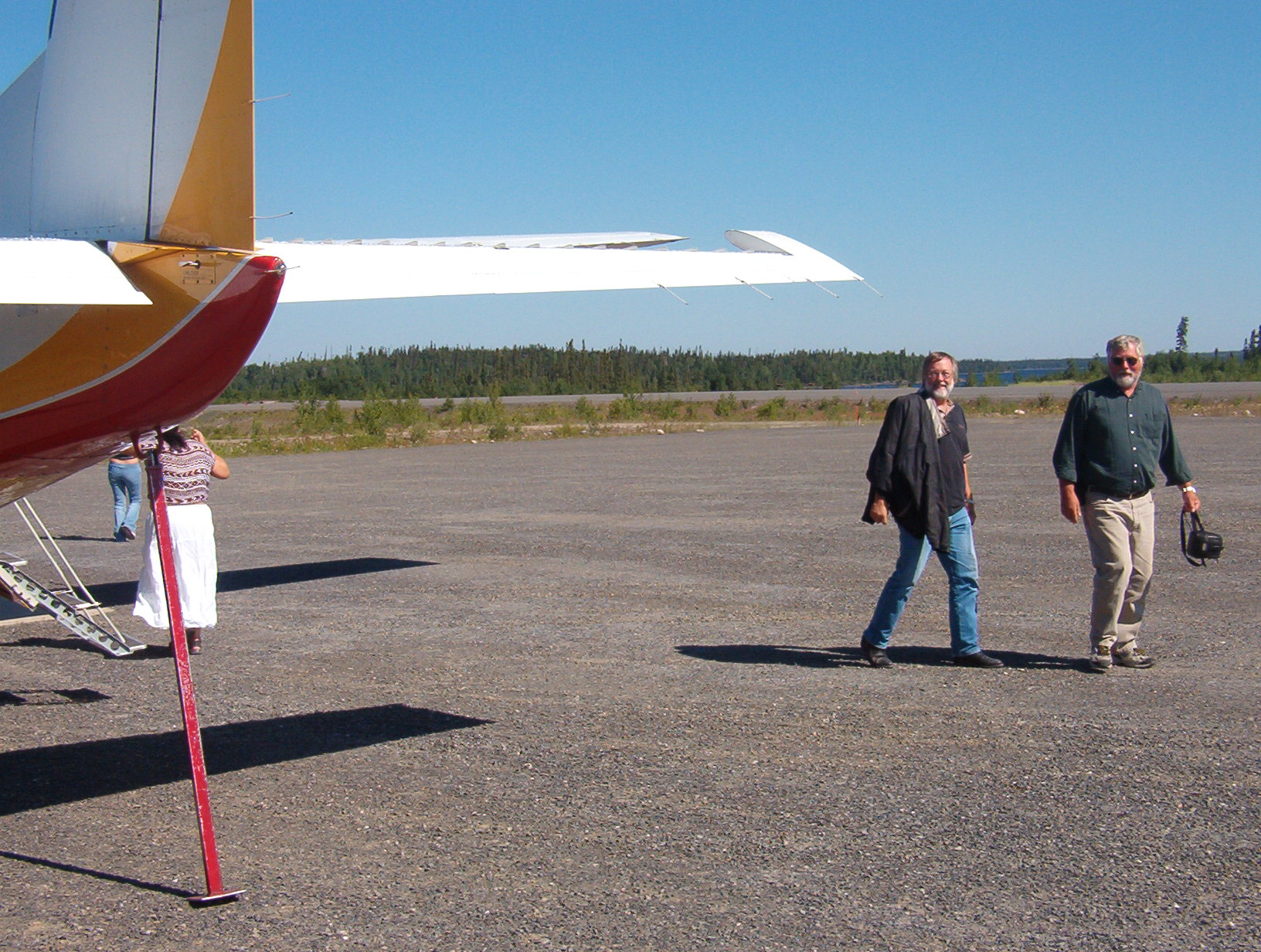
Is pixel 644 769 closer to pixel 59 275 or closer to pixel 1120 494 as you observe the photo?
pixel 59 275

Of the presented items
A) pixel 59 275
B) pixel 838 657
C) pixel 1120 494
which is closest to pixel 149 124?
pixel 59 275

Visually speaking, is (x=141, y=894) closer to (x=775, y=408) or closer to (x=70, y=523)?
(x=70, y=523)

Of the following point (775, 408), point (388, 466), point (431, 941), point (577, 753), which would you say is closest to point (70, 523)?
point (388, 466)

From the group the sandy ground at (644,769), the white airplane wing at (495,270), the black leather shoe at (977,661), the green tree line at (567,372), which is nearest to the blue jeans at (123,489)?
the sandy ground at (644,769)

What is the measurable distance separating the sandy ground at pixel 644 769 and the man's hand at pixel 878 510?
89 centimetres

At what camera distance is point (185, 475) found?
7.39 meters

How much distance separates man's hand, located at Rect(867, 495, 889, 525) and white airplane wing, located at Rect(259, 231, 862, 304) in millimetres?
1668

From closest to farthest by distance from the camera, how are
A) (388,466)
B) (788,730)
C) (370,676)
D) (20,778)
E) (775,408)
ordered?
(20,778)
(788,730)
(370,676)
(388,466)
(775,408)

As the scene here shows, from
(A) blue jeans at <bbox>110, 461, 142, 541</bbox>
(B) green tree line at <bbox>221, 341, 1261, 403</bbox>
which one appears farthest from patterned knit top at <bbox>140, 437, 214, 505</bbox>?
(B) green tree line at <bbox>221, 341, 1261, 403</bbox>

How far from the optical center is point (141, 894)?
3.81 m

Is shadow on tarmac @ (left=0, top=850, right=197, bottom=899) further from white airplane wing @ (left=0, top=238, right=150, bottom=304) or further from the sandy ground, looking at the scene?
white airplane wing @ (left=0, top=238, right=150, bottom=304)

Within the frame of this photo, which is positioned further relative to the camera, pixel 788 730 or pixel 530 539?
pixel 530 539

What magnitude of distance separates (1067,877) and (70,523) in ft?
47.9

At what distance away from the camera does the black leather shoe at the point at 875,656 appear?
6660 millimetres
